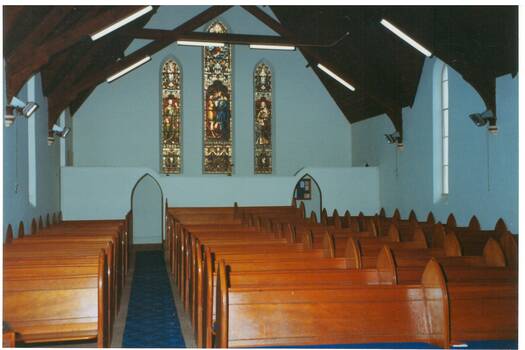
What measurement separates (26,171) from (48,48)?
236 centimetres

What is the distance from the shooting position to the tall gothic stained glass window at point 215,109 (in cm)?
1579

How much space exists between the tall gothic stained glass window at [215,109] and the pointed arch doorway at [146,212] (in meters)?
1.68

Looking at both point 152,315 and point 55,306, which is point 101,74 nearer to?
point 152,315

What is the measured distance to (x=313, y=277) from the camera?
3986mm

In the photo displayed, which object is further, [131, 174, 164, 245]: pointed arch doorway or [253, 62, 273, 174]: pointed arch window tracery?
[253, 62, 273, 174]: pointed arch window tracery

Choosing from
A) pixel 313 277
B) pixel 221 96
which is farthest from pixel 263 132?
pixel 313 277

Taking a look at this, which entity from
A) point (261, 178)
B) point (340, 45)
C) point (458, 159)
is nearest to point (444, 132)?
point (458, 159)

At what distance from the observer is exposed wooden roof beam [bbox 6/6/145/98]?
731cm

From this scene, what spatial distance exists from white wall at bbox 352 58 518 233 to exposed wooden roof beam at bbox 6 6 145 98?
5.72 metres

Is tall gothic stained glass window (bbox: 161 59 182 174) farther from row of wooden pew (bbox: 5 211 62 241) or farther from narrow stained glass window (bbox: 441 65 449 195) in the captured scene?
narrow stained glass window (bbox: 441 65 449 195)

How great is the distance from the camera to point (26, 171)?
352 inches

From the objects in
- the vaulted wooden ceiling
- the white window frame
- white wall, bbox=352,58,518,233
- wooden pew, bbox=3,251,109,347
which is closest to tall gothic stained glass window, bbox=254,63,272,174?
the vaulted wooden ceiling

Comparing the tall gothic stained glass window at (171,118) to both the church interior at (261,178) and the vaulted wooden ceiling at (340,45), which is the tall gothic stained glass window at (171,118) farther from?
the vaulted wooden ceiling at (340,45)

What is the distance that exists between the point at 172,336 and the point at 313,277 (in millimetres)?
2029
